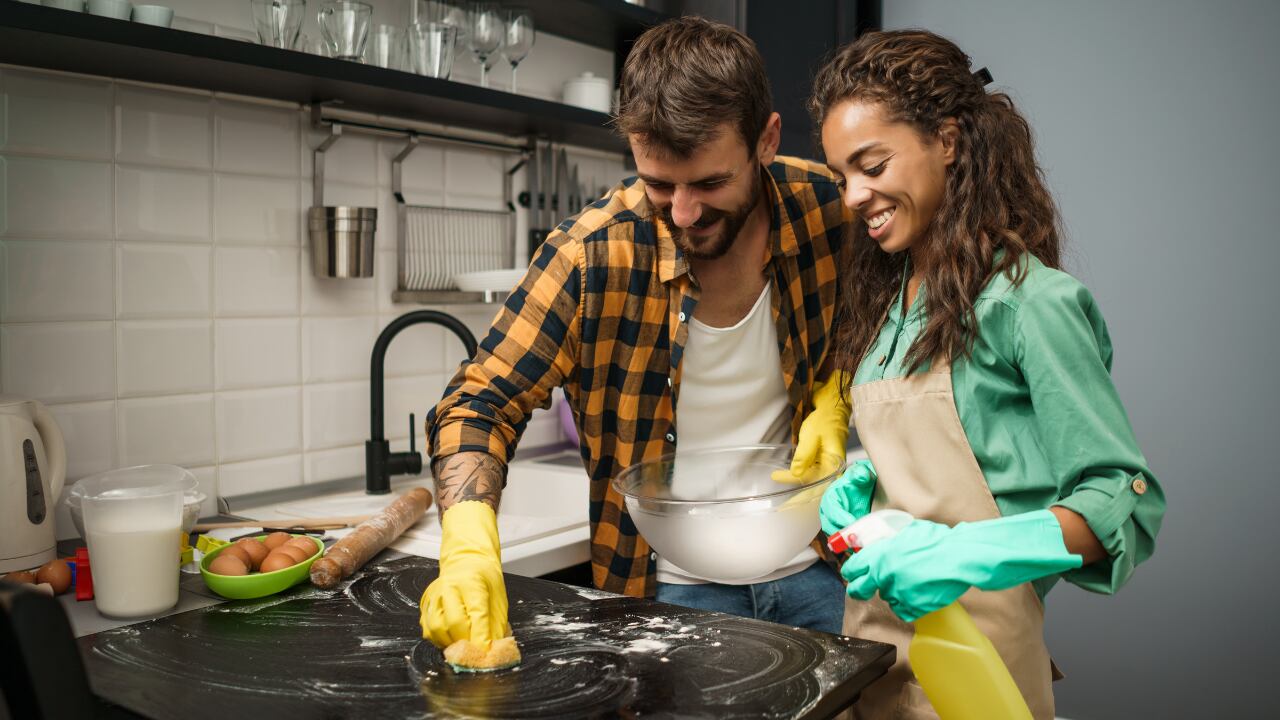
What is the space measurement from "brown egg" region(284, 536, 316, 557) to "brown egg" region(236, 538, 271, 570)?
A: 0.04m

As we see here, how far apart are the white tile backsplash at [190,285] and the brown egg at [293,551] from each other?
476 millimetres

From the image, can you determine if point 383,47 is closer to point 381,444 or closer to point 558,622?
point 381,444

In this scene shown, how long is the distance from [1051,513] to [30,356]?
4.94 ft

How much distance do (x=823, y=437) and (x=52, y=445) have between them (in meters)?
1.15

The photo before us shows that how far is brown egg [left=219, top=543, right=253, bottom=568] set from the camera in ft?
4.34

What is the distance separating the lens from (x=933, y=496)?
46.5 inches

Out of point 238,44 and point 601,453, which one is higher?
point 238,44

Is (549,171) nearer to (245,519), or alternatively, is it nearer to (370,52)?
(370,52)

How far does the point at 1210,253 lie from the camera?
2533 millimetres

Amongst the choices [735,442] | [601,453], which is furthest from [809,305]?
[601,453]

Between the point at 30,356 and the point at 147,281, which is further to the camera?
the point at 147,281

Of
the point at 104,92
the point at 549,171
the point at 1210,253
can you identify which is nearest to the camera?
the point at 104,92

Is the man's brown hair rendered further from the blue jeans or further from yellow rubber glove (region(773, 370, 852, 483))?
the blue jeans

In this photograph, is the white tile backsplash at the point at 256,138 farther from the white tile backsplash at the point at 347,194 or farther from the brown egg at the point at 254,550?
the brown egg at the point at 254,550
